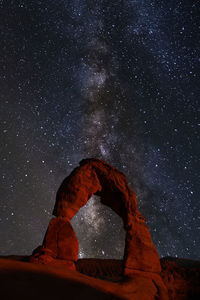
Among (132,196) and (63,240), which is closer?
(63,240)

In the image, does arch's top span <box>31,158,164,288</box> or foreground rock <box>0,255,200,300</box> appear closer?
foreground rock <box>0,255,200,300</box>

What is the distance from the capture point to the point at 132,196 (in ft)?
31.7

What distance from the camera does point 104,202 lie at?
409 inches

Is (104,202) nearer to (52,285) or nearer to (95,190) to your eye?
(95,190)

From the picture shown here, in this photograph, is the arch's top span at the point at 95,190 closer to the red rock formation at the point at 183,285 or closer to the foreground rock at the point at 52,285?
the foreground rock at the point at 52,285

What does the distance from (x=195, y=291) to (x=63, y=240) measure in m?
7.05

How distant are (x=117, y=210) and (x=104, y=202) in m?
0.84

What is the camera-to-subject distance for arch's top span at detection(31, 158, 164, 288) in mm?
7406

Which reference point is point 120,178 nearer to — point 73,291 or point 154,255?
point 154,255

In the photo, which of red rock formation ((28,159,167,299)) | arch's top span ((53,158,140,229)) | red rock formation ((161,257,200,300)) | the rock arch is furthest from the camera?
red rock formation ((161,257,200,300))

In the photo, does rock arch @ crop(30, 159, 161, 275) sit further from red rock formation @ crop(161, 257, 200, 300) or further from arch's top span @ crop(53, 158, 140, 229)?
red rock formation @ crop(161, 257, 200, 300)

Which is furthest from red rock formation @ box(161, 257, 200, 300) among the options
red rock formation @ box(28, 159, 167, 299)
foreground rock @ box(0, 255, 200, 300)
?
foreground rock @ box(0, 255, 200, 300)

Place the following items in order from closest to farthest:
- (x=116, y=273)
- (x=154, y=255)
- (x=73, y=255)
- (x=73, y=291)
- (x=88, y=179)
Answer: (x=73, y=291)
(x=73, y=255)
(x=154, y=255)
(x=88, y=179)
(x=116, y=273)

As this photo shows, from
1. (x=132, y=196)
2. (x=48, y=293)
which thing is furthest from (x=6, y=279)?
(x=132, y=196)
